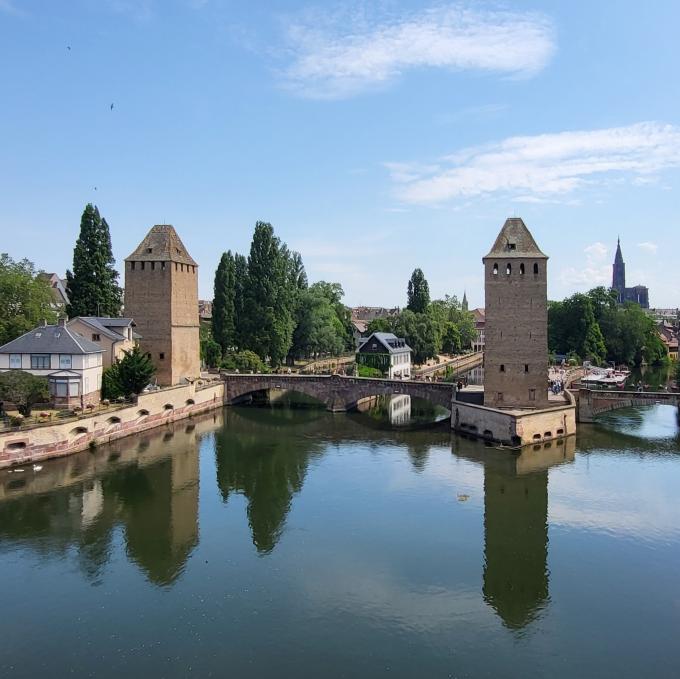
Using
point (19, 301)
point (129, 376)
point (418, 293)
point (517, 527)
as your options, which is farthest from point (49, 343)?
point (418, 293)

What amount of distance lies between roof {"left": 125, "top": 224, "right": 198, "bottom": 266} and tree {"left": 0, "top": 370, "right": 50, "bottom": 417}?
15.5 meters

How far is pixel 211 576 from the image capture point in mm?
19812

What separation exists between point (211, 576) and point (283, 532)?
426 centimetres

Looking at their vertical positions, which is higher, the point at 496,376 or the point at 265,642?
the point at 496,376

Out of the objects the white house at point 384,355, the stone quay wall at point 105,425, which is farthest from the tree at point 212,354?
the white house at point 384,355

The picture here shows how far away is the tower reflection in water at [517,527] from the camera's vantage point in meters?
18.7

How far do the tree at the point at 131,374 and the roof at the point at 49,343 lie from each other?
5.97ft

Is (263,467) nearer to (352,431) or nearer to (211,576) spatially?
(352,431)

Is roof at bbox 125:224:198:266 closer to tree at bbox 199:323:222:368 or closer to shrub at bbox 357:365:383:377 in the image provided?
tree at bbox 199:323:222:368

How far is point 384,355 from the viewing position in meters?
65.0

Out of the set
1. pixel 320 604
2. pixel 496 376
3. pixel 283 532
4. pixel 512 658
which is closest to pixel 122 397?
pixel 283 532

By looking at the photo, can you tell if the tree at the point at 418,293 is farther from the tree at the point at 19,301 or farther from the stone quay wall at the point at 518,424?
the tree at the point at 19,301

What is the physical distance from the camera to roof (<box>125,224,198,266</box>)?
161 ft

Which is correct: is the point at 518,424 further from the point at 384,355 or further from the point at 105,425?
the point at 384,355
